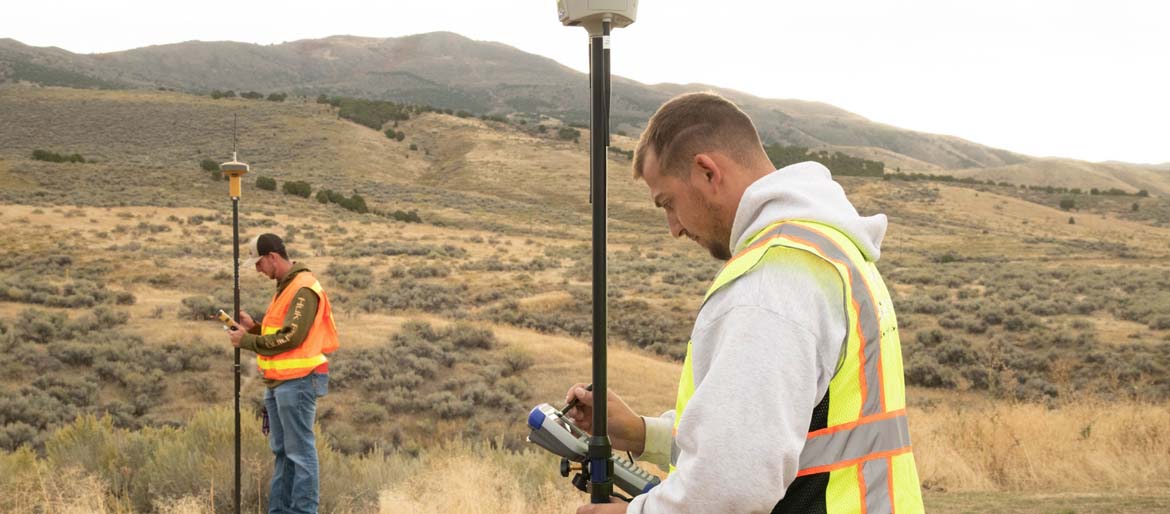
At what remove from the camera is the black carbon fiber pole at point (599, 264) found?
87.1 inches

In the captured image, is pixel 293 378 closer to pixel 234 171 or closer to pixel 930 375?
pixel 234 171

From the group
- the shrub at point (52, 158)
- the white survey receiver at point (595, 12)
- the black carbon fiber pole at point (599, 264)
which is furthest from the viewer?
the shrub at point (52, 158)

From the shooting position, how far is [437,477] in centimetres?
724

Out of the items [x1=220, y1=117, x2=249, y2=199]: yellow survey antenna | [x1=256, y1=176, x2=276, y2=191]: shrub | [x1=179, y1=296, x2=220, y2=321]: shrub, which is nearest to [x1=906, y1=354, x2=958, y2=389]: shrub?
[x1=179, y1=296, x2=220, y2=321]: shrub

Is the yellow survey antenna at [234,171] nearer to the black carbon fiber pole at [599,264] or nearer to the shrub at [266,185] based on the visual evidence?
the black carbon fiber pole at [599,264]

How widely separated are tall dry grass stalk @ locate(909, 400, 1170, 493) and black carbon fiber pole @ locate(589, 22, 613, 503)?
21.0 feet

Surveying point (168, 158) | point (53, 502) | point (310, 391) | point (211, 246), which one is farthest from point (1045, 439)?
point (168, 158)

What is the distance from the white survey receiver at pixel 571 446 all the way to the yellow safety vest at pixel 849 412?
0.52 meters

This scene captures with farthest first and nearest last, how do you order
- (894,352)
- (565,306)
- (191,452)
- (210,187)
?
(210,187)
(565,306)
(191,452)
(894,352)

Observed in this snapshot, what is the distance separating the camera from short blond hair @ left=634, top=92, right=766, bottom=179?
200 centimetres

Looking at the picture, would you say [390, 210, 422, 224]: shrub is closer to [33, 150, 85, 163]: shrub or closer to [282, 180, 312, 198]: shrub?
[282, 180, 312, 198]: shrub

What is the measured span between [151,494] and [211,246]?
23.5m

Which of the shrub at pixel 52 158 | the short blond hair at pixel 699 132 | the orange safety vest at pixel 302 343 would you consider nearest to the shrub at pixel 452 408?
the orange safety vest at pixel 302 343

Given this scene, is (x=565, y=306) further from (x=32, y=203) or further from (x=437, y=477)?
(x=32, y=203)
